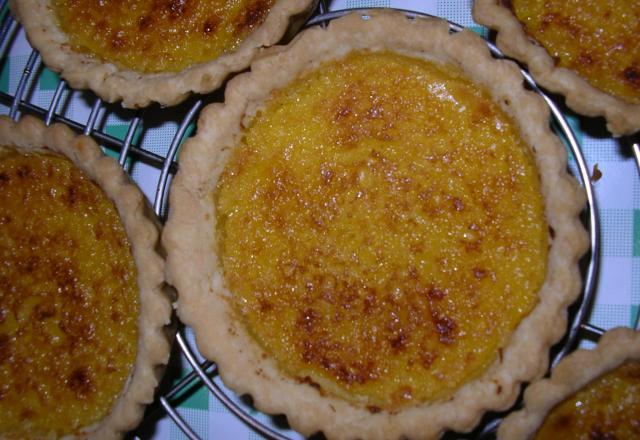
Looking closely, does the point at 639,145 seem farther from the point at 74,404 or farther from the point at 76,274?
the point at 74,404

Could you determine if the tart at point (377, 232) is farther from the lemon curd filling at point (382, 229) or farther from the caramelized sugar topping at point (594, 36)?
the caramelized sugar topping at point (594, 36)

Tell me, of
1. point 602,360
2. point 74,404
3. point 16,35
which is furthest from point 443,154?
point 16,35

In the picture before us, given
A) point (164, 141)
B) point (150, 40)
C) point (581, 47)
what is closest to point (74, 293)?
point (164, 141)

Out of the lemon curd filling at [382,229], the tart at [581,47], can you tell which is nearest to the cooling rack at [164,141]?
the tart at [581,47]

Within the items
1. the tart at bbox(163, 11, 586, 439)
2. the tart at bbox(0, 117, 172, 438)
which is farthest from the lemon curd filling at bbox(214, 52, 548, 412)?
the tart at bbox(0, 117, 172, 438)

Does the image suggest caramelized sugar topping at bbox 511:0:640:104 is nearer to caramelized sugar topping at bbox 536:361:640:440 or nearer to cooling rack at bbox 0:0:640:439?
cooling rack at bbox 0:0:640:439

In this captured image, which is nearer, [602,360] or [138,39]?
[602,360]

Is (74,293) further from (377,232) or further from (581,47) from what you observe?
(581,47)
